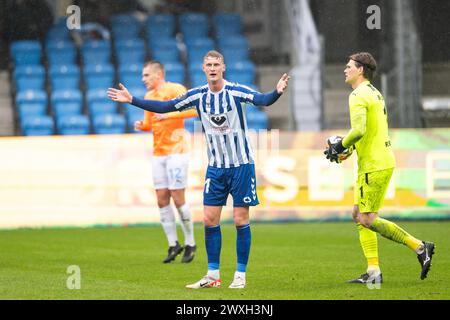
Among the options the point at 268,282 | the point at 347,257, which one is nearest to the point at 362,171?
the point at 268,282

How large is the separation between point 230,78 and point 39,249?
6293mm

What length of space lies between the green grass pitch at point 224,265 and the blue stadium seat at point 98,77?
4.03 meters

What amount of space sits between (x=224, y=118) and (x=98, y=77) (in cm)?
1019

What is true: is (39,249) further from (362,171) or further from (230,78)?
(230,78)

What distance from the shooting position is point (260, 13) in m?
17.7

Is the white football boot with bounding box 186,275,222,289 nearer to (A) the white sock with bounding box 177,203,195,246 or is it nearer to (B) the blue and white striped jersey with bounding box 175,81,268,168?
(B) the blue and white striped jersey with bounding box 175,81,268,168

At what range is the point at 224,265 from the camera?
34.9ft

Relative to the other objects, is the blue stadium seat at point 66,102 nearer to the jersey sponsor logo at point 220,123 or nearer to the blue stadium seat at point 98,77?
the blue stadium seat at point 98,77

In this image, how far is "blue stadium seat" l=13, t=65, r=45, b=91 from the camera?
18.2 m

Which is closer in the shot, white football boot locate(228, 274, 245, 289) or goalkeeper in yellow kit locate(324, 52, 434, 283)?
white football boot locate(228, 274, 245, 289)

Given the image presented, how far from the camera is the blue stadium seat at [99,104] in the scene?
18.2 m

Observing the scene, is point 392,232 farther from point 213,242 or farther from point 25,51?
point 25,51

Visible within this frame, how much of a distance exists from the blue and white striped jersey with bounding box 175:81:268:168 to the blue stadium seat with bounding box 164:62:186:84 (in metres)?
9.20

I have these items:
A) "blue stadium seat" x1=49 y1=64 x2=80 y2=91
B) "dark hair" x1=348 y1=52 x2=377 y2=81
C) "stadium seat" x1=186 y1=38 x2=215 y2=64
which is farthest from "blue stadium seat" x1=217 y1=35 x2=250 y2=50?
"dark hair" x1=348 y1=52 x2=377 y2=81
